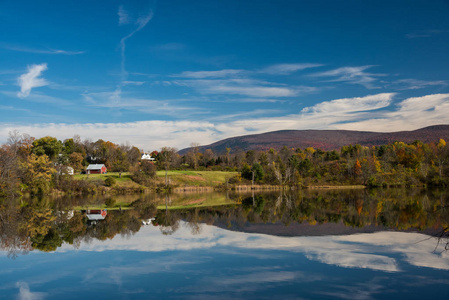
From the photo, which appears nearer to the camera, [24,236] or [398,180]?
[24,236]

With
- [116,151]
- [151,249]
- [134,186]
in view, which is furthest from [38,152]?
[151,249]

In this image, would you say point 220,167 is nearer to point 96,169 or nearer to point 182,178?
point 182,178

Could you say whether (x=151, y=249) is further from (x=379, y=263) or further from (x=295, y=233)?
(x=379, y=263)

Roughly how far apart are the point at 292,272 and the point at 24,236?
1208 cm

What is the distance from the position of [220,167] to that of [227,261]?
76.8 metres

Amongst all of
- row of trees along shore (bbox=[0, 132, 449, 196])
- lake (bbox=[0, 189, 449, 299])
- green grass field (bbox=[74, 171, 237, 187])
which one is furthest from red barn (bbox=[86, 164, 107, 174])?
lake (bbox=[0, 189, 449, 299])

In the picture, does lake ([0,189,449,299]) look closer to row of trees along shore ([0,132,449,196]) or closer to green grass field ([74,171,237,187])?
row of trees along shore ([0,132,449,196])

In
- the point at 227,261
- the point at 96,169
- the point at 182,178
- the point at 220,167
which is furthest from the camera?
the point at 220,167

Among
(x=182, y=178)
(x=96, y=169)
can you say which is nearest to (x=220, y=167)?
(x=182, y=178)

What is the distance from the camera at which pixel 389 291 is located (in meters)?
7.62

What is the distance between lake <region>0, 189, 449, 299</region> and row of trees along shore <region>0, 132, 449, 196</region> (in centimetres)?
3408

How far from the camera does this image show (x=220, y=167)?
287 feet

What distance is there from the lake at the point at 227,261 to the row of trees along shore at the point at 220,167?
34078mm

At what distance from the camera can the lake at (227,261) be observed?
7906 millimetres
